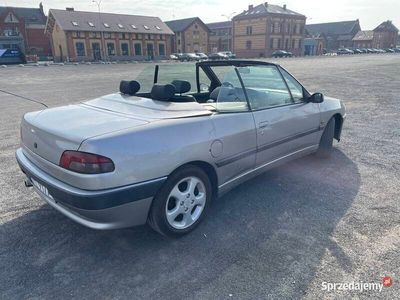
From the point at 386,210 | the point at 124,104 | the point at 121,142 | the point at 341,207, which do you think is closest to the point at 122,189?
the point at 121,142

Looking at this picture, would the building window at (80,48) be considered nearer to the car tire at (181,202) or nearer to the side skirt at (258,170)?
the side skirt at (258,170)

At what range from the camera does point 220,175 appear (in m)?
3.05

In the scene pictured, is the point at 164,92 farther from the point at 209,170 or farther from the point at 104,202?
the point at 104,202

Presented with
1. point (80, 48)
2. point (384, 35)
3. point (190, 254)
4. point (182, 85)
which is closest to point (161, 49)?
point (80, 48)

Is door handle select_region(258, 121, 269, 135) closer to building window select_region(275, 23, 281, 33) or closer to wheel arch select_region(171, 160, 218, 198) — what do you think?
wheel arch select_region(171, 160, 218, 198)

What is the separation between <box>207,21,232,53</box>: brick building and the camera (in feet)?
270

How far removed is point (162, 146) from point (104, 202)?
0.61m

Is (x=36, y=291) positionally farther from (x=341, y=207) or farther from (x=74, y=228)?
(x=341, y=207)

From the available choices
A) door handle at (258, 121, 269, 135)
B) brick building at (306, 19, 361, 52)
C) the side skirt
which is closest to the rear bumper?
the side skirt

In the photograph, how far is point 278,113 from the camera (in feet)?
11.8

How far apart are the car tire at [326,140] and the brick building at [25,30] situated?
65274 mm

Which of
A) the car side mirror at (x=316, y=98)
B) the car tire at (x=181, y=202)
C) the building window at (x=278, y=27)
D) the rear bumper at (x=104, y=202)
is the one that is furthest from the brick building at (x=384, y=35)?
the rear bumper at (x=104, y=202)

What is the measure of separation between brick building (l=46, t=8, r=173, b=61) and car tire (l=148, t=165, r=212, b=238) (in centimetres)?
5621

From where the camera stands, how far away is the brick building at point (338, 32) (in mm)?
102125
